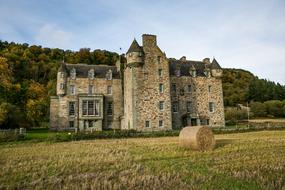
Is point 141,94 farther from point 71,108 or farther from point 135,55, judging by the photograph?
point 71,108

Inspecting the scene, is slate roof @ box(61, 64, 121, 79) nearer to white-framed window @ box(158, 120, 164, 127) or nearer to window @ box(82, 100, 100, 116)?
window @ box(82, 100, 100, 116)

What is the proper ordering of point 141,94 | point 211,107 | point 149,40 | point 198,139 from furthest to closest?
point 211,107
point 149,40
point 141,94
point 198,139

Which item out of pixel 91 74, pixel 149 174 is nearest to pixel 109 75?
pixel 91 74

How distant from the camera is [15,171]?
1023 cm

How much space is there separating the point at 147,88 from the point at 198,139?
916 inches

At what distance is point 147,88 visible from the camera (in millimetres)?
39844

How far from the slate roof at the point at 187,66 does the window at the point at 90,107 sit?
38.7ft

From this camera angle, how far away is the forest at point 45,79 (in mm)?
58500

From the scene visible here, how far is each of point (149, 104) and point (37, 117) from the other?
28002 mm

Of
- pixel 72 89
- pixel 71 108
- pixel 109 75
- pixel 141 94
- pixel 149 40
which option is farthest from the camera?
pixel 109 75

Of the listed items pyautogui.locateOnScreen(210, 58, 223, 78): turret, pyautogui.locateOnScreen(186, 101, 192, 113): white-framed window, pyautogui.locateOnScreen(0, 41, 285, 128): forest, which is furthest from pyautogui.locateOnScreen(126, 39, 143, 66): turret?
pyautogui.locateOnScreen(0, 41, 285, 128): forest

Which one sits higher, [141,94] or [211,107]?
[141,94]

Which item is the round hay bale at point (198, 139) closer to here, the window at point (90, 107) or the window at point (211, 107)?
the window at point (90, 107)

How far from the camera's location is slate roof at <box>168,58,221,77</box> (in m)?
45.0
